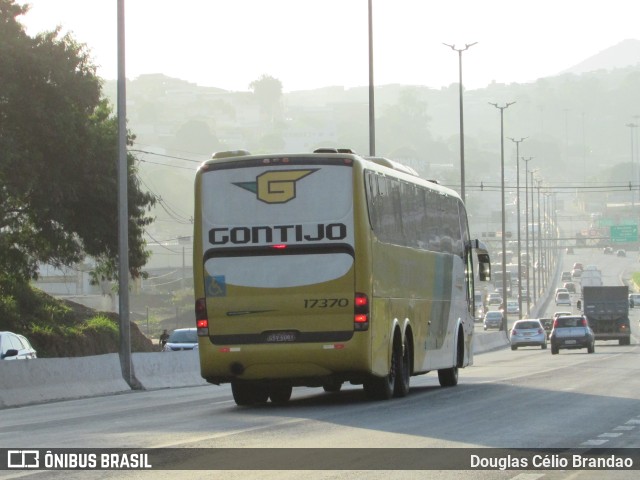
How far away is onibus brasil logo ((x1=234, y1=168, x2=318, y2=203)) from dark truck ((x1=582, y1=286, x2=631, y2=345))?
170 feet

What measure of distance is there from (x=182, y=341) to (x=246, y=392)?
88.8 ft

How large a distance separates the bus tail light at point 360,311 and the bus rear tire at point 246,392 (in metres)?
A: 2.35

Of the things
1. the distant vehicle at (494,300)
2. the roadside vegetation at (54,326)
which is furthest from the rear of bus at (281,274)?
the distant vehicle at (494,300)

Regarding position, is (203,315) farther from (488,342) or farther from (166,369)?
(488,342)

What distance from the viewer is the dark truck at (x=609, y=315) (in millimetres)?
71000

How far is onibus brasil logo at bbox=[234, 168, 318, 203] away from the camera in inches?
822

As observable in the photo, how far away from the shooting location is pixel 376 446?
14578 mm

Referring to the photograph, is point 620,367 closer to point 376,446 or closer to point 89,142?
point 89,142

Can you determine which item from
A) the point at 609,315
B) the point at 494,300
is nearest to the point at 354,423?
the point at 609,315

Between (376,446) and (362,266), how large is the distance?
6.30m

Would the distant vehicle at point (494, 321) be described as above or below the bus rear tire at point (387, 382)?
below

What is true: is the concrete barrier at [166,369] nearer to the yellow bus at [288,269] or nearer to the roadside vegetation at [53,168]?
the roadside vegetation at [53,168]

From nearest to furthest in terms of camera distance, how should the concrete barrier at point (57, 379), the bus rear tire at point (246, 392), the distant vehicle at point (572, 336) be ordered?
the bus rear tire at point (246, 392) < the concrete barrier at point (57, 379) < the distant vehicle at point (572, 336)

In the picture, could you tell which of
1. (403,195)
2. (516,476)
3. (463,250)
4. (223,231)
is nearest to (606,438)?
(516,476)
